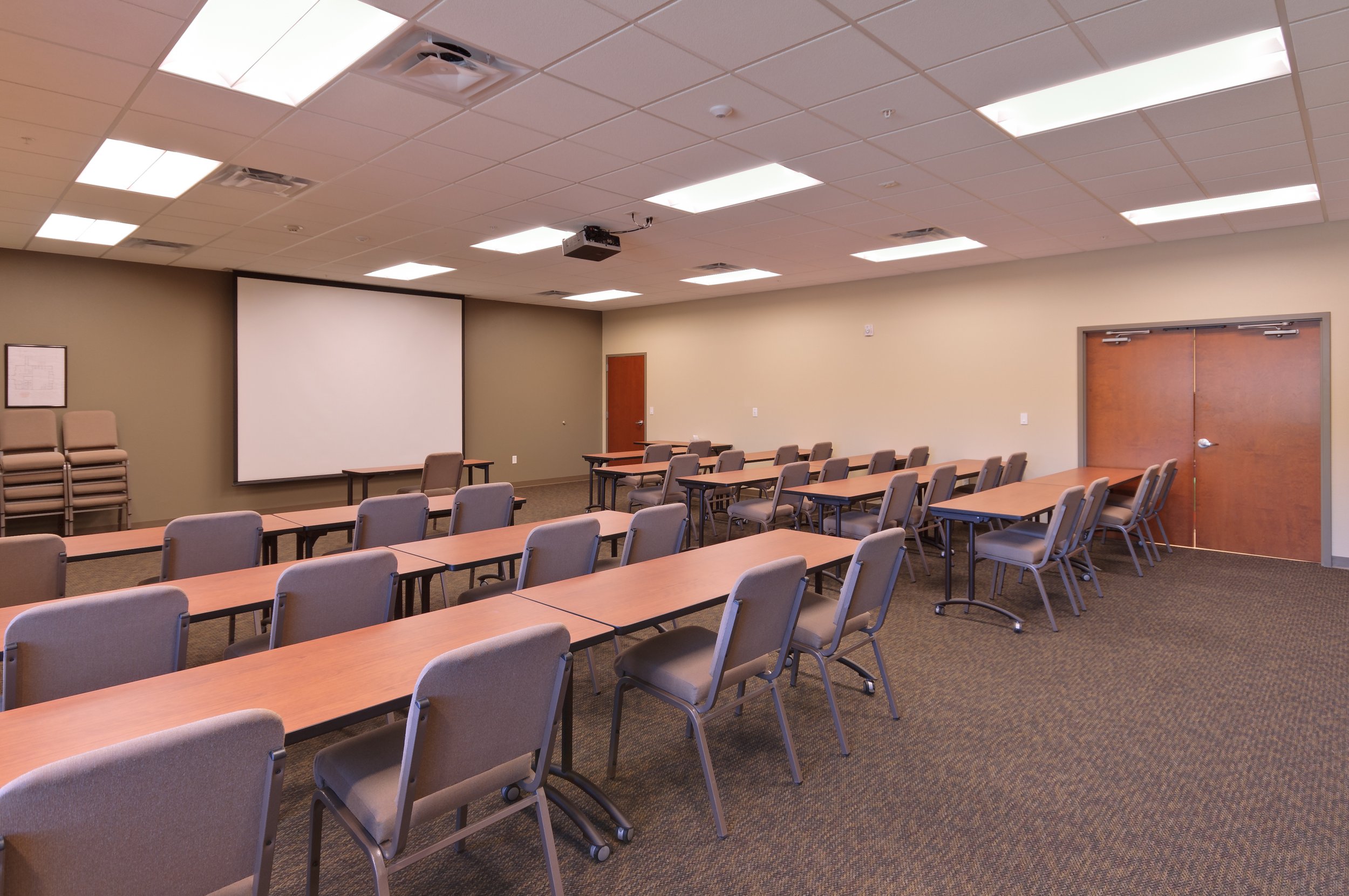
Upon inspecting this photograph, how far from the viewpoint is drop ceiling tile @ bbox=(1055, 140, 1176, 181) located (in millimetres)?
4105

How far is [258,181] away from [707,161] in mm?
3059

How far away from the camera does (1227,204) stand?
532cm

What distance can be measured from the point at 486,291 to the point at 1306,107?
28.1ft

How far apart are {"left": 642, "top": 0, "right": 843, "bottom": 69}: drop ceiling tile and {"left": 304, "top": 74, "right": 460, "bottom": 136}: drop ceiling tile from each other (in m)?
1.37

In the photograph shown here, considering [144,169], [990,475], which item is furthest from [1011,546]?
→ [144,169]

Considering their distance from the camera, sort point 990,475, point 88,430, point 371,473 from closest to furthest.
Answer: point 990,475 < point 88,430 < point 371,473

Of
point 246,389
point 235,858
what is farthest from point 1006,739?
point 246,389

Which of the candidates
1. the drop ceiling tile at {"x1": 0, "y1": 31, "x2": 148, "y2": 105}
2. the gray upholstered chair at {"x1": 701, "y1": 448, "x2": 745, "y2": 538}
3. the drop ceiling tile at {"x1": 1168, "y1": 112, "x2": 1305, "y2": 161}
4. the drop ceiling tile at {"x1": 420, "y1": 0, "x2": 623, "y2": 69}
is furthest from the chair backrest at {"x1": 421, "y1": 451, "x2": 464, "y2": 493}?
the drop ceiling tile at {"x1": 1168, "y1": 112, "x2": 1305, "y2": 161}

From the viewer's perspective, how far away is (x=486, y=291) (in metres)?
9.63

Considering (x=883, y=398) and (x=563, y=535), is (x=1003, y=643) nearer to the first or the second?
(x=563, y=535)

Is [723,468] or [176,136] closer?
[176,136]

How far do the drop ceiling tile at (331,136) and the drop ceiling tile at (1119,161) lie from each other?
4193mm

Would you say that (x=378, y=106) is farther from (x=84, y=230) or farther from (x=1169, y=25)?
(x=84, y=230)

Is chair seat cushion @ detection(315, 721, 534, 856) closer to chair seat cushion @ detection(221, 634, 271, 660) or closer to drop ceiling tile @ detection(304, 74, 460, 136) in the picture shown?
chair seat cushion @ detection(221, 634, 271, 660)
